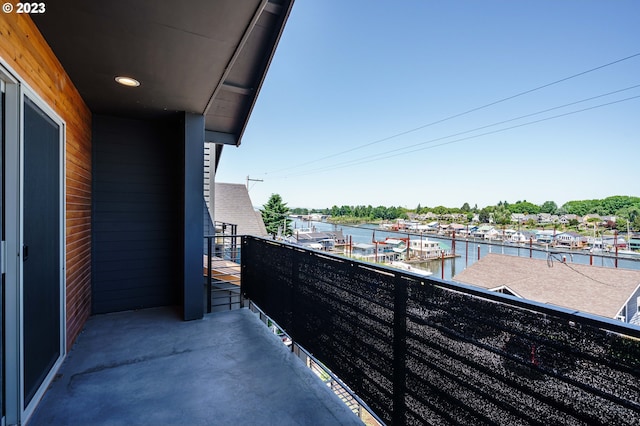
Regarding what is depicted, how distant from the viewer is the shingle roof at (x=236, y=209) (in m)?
12.5

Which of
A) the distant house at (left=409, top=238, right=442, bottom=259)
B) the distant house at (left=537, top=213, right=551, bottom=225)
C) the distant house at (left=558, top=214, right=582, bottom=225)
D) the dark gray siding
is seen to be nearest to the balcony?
the dark gray siding

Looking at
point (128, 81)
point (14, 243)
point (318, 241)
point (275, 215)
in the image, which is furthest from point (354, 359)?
point (275, 215)

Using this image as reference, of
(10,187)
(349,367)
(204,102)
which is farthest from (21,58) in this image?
(349,367)

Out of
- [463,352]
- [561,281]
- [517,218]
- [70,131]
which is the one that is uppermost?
[70,131]

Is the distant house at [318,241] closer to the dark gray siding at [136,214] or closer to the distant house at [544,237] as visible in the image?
the distant house at [544,237]

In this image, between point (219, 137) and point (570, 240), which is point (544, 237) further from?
point (219, 137)

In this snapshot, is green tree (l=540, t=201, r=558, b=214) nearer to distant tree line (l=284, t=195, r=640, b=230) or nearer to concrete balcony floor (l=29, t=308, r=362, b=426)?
distant tree line (l=284, t=195, r=640, b=230)

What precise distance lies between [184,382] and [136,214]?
247cm

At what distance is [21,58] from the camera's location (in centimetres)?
172

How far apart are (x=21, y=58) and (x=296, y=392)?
8.94 feet

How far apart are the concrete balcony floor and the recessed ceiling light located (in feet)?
8.09

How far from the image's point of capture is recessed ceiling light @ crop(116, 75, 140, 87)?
2.59m

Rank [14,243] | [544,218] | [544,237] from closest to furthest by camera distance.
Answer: [14,243] < [544,237] < [544,218]

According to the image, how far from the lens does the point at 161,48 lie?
6.85 ft
